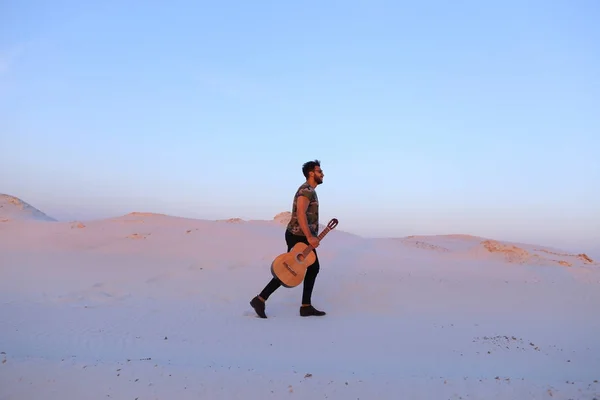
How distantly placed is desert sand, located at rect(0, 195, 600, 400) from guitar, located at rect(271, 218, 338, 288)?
58 cm

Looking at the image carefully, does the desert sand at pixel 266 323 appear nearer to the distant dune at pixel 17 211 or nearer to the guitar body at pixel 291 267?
the guitar body at pixel 291 267

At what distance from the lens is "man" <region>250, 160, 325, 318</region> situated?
699 centimetres

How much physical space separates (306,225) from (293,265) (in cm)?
59

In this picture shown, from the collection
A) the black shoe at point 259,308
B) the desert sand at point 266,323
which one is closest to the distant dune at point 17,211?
→ the desert sand at point 266,323

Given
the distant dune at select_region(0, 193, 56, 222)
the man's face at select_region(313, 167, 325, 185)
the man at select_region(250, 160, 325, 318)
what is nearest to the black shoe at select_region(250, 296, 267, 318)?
the man at select_region(250, 160, 325, 318)

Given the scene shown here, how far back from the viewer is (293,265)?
6.89 metres

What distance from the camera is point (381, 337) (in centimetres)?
614

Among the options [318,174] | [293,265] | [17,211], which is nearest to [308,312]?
[293,265]

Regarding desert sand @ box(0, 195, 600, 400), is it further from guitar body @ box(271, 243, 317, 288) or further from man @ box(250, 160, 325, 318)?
guitar body @ box(271, 243, 317, 288)

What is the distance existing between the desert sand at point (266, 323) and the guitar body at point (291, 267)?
575 millimetres

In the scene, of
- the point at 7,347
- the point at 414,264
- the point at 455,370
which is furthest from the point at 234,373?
the point at 414,264

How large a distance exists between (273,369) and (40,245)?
9.14m

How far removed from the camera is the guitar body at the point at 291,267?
685cm

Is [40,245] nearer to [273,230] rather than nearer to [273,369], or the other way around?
[273,230]
